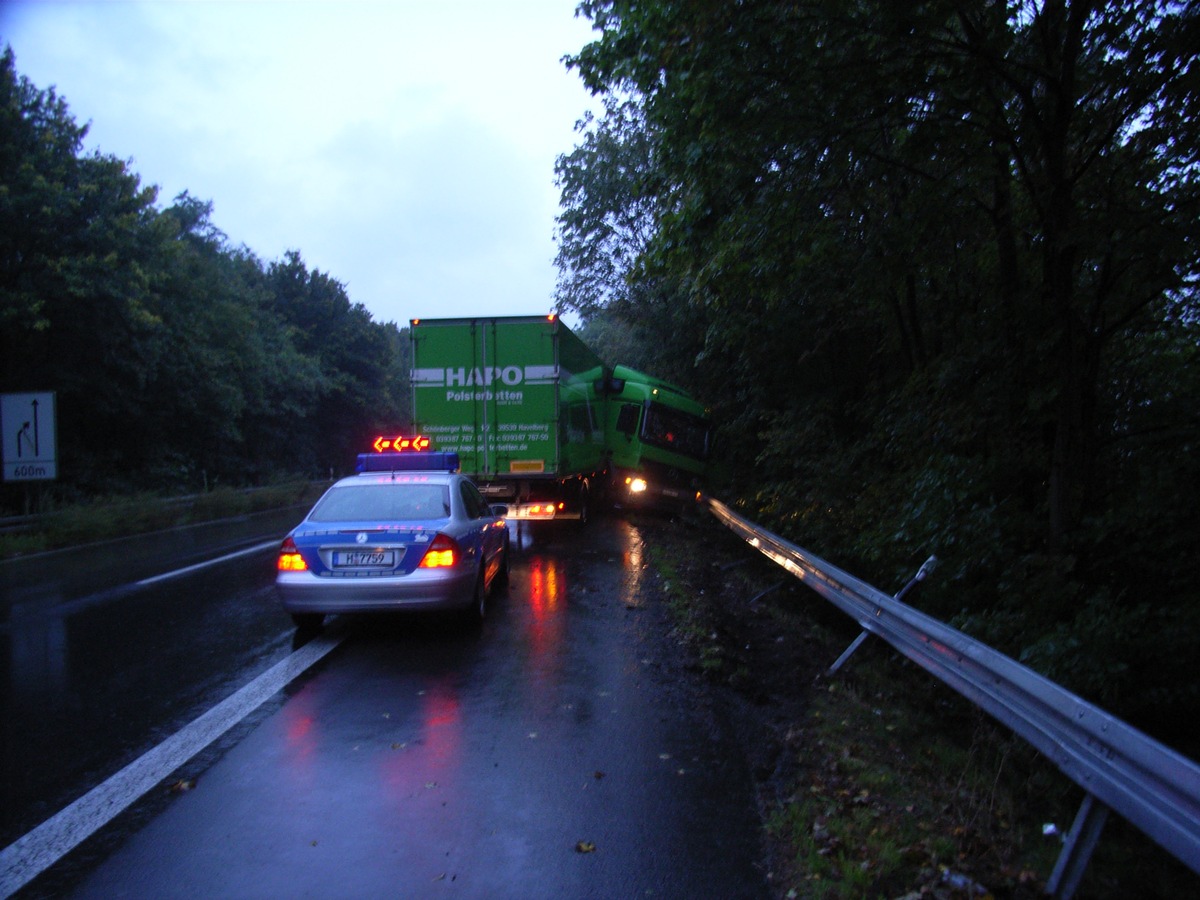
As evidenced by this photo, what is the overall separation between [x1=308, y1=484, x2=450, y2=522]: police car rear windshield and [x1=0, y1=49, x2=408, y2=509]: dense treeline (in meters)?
16.0

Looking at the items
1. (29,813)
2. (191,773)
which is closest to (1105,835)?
(191,773)

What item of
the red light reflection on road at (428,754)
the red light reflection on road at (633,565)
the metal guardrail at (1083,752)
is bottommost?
the red light reflection on road at (633,565)

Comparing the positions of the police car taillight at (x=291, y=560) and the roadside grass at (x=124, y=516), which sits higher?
the police car taillight at (x=291, y=560)

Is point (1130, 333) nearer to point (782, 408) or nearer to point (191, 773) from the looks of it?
point (191, 773)

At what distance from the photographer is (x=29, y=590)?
1139 centimetres

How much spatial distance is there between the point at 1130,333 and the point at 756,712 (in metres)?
4.84

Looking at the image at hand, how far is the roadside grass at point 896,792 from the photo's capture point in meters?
3.63

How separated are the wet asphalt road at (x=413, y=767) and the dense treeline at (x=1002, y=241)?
2.45 metres

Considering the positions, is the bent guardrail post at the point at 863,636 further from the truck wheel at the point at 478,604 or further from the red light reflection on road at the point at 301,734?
the red light reflection on road at the point at 301,734

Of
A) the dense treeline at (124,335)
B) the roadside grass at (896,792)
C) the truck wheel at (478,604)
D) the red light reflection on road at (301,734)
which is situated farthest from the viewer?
the dense treeline at (124,335)

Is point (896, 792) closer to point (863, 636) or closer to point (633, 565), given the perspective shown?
point (863, 636)

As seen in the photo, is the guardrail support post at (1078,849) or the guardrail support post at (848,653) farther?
the guardrail support post at (848,653)

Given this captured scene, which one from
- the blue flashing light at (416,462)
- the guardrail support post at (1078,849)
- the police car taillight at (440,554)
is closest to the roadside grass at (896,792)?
the guardrail support post at (1078,849)

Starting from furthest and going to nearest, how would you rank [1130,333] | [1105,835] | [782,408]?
[782,408], [1130,333], [1105,835]
